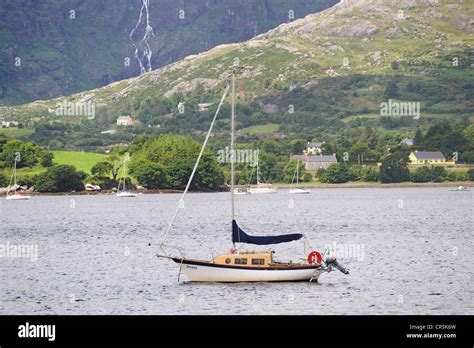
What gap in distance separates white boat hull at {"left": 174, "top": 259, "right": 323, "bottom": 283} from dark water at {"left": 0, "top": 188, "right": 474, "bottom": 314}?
0.57 m

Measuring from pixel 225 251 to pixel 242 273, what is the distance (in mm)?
25640

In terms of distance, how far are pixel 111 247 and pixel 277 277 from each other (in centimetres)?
3849

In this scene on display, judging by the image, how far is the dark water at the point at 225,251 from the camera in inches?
2340

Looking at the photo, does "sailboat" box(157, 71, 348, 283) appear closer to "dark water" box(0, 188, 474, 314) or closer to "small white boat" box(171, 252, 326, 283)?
"small white boat" box(171, 252, 326, 283)

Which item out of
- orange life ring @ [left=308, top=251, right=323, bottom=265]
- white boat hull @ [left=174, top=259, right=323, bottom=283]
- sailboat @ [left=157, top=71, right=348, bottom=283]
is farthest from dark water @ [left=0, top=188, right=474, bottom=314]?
orange life ring @ [left=308, top=251, right=323, bottom=265]

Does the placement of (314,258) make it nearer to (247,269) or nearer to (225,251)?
(247,269)

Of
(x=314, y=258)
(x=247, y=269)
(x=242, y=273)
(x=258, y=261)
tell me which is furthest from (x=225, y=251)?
(x=247, y=269)

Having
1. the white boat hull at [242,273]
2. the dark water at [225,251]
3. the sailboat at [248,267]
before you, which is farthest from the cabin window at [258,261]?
the dark water at [225,251]

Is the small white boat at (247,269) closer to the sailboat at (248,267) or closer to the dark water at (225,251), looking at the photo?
the sailboat at (248,267)

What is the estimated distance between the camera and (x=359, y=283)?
69.0m

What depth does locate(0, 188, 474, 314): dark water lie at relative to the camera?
59438 millimetres

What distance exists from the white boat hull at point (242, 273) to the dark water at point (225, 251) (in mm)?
569
